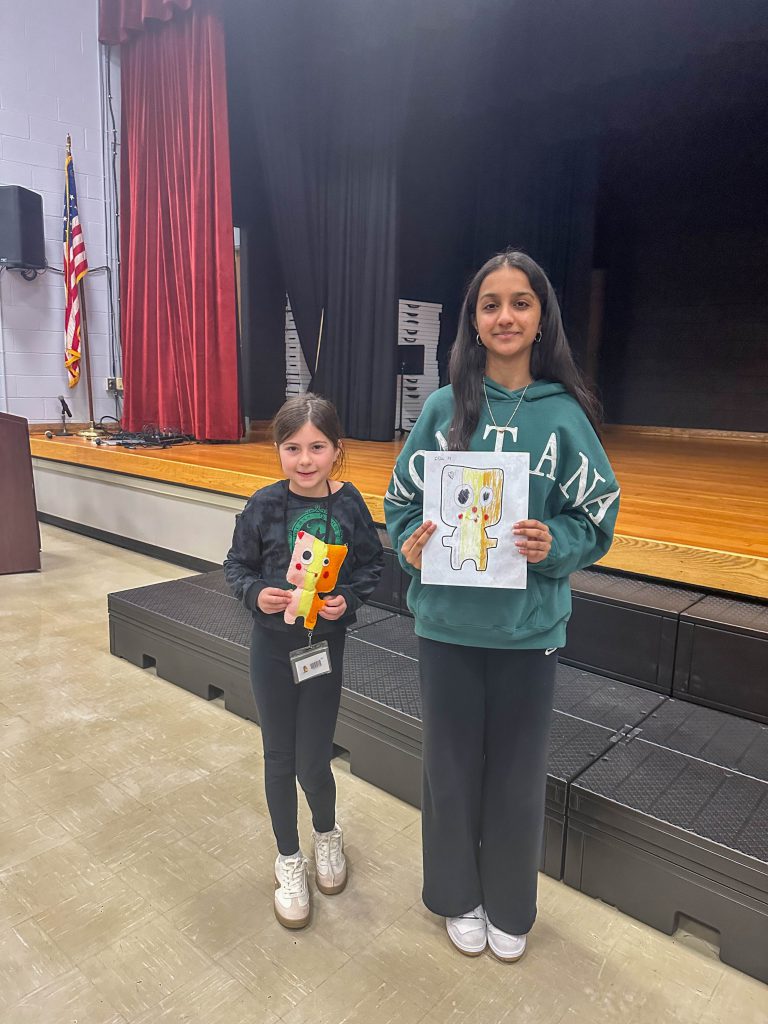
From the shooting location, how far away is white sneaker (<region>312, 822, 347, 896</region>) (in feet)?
4.70

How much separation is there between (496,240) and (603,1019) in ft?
21.7

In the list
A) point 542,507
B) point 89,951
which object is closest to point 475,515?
point 542,507

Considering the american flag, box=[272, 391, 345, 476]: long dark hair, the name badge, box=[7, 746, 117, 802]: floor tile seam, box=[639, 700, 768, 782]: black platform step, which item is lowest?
box=[7, 746, 117, 802]: floor tile seam

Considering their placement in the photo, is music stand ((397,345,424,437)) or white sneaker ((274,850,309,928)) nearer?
white sneaker ((274,850,309,928))

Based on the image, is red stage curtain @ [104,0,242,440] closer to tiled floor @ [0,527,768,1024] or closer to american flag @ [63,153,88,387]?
american flag @ [63,153,88,387]

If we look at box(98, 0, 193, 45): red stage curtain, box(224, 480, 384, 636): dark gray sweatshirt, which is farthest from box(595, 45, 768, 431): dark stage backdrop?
box(224, 480, 384, 636): dark gray sweatshirt

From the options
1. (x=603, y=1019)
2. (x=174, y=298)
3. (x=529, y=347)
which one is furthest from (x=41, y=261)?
(x=603, y=1019)

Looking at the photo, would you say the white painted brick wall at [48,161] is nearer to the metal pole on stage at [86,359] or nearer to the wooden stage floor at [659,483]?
the metal pole on stage at [86,359]

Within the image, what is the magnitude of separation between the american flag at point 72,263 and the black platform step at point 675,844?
5.41 metres

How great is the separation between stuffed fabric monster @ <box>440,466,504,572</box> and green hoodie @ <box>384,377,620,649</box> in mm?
64

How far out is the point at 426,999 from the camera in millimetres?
1178

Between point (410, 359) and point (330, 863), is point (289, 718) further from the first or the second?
point (410, 359)

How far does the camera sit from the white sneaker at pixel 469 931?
1.27 meters

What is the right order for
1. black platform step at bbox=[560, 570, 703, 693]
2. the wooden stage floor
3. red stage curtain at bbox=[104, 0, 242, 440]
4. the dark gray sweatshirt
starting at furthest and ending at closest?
red stage curtain at bbox=[104, 0, 242, 440] → the wooden stage floor → black platform step at bbox=[560, 570, 703, 693] → the dark gray sweatshirt
